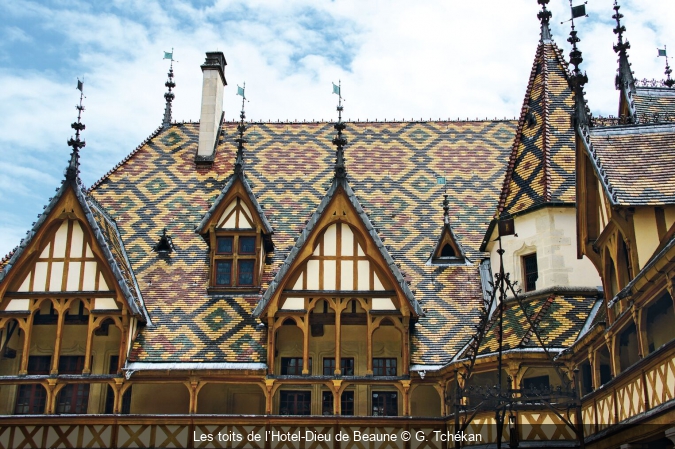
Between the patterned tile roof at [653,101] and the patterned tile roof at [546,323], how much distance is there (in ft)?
13.9

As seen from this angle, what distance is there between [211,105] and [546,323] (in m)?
13.0

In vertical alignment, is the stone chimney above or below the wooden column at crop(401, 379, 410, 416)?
above

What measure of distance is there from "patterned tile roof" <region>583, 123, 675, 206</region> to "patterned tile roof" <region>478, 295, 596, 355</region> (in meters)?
3.75

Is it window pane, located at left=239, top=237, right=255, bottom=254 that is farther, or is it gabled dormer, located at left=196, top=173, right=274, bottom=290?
window pane, located at left=239, top=237, right=255, bottom=254

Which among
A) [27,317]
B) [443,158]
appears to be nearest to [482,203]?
[443,158]

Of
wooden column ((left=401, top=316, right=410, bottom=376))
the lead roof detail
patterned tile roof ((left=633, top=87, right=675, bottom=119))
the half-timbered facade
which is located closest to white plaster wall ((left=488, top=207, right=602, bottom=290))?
the half-timbered facade

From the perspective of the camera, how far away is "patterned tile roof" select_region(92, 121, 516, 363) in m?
19.9

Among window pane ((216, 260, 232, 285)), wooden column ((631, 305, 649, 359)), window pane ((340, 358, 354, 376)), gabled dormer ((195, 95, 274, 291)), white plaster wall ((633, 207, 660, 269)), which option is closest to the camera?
wooden column ((631, 305, 649, 359))

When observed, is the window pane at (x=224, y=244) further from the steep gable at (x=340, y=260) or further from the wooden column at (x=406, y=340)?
the wooden column at (x=406, y=340)

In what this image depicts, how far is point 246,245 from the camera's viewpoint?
21.4m

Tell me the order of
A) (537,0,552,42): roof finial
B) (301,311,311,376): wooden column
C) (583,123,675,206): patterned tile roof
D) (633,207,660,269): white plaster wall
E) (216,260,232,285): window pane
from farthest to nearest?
(537,0,552,42): roof finial
(216,260,232,285): window pane
(301,311,311,376): wooden column
(583,123,675,206): patterned tile roof
(633,207,660,269): white plaster wall

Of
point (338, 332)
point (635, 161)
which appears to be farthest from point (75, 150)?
point (635, 161)

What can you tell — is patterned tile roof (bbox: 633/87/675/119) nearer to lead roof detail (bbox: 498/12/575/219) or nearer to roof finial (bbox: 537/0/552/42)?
lead roof detail (bbox: 498/12/575/219)

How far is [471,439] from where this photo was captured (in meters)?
17.7
